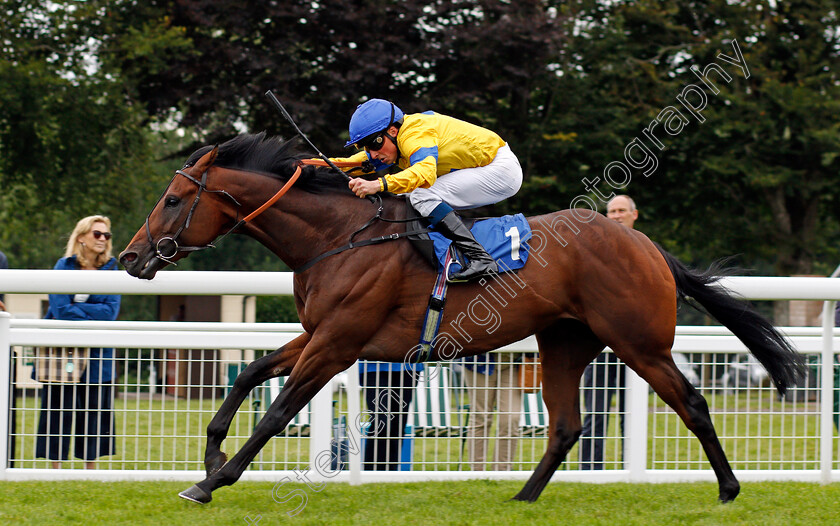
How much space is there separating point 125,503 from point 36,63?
8.29m

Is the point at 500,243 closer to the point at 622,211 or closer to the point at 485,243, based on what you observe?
the point at 485,243

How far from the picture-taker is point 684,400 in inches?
170

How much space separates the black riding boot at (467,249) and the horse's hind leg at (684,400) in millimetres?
746

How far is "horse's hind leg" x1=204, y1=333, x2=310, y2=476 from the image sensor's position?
4.13 m

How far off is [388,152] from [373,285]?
603mm

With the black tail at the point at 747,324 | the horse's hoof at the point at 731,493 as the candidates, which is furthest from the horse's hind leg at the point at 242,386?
the horse's hoof at the point at 731,493

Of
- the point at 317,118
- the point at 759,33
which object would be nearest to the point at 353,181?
the point at 317,118

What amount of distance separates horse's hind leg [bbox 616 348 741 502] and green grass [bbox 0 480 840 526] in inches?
4.5

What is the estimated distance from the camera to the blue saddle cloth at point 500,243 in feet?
13.8

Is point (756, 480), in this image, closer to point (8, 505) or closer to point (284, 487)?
point (284, 487)

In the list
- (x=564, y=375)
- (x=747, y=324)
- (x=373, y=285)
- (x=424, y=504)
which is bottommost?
(x=424, y=504)


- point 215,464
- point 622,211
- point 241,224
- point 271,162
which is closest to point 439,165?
point 271,162

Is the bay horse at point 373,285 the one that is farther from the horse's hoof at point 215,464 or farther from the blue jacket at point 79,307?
the blue jacket at point 79,307

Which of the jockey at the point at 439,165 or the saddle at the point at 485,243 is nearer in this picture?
the jockey at the point at 439,165
